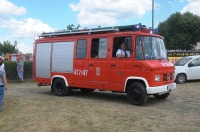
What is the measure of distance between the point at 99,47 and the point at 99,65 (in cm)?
69

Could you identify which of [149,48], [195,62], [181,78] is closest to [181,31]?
[195,62]

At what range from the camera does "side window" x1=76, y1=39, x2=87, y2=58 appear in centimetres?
1371

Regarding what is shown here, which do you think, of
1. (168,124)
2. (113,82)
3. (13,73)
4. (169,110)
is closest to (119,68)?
(113,82)

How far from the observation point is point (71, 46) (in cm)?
1420

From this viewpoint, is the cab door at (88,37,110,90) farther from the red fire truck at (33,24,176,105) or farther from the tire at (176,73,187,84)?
the tire at (176,73,187,84)

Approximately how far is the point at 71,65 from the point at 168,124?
19.8 feet

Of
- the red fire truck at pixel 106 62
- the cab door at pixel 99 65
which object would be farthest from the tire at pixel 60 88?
the cab door at pixel 99 65

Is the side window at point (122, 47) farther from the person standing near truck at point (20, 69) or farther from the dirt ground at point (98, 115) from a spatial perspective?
the person standing near truck at point (20, 69)

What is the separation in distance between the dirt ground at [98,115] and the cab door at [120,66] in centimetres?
74

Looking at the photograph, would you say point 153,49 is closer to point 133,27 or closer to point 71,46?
point 133,27

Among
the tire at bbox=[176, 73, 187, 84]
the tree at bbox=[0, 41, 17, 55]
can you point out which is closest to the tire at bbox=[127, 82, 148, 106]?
the tire at bbox=[176, 73, 187, 84]

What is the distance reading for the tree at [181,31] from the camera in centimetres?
5481

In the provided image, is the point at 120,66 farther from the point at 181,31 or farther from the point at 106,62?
the point at 181,31

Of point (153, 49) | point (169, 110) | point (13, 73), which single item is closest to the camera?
point (169, 110)
